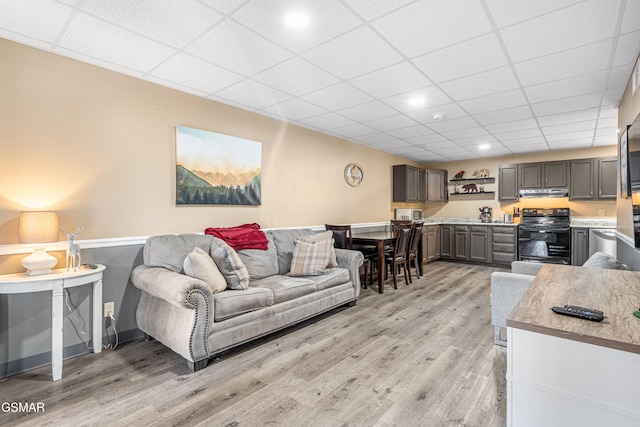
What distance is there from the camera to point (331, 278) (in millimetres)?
3545

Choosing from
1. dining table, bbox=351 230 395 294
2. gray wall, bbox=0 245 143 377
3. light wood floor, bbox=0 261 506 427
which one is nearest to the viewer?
light wood floor, bbox=0 261 506 427

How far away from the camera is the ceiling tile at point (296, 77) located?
8.88 ft

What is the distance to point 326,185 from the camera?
509 centimetres

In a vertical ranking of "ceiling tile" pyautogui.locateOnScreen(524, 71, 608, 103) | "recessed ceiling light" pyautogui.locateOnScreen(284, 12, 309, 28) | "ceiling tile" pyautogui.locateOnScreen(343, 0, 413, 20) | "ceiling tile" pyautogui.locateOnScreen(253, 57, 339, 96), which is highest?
"ceiling tile" pyautogui.locateOnScreen(253, 57, 339, 96)

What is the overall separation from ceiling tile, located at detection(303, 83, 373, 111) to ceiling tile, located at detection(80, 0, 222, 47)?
1.41 metres

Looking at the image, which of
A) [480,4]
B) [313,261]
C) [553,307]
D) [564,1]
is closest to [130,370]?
[313,261]

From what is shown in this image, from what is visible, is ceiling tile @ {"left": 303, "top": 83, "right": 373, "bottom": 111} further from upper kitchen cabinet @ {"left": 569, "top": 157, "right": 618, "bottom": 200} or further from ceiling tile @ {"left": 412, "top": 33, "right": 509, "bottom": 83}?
upper kitchen cabinet @ {"left": 569, "top": 157, "right": 618, "bottom": 200}

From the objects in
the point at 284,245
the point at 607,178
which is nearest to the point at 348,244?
the point at 284,245

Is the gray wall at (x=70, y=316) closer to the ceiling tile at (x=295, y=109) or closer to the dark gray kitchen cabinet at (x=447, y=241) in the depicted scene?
the ceiling tile at (x=295, y=109)

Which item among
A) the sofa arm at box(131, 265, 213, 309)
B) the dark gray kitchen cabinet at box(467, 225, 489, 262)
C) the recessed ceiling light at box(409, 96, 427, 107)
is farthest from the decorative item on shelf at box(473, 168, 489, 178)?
the sofa arm at box(131, 265, 213, 309)

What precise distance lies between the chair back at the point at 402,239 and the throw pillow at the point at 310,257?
148cm

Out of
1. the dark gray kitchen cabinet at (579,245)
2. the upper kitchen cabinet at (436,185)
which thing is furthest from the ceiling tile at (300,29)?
the dark gray kitchen cabinet at (579,245)

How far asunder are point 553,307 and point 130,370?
9.04ft

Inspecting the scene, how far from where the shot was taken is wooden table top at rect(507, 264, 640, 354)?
1055 mm
